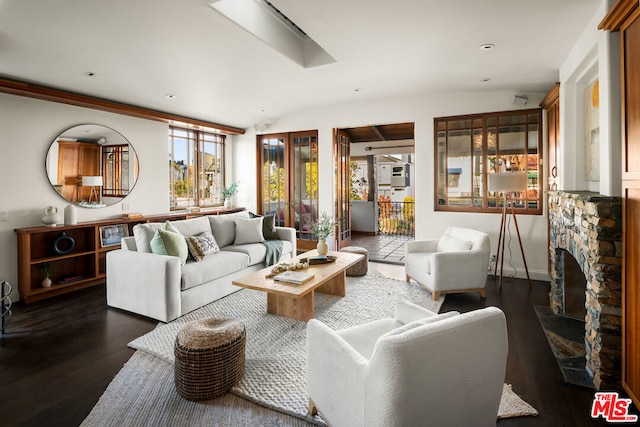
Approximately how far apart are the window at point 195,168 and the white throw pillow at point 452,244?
4.56 meters

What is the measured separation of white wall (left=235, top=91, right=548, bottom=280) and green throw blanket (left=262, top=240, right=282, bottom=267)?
1.64m

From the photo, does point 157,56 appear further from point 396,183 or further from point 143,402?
point 396,183

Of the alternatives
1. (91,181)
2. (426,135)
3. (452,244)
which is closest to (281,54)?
(426,135)

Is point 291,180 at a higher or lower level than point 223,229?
higher

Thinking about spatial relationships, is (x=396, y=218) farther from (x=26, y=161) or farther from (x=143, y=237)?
(x=26, y=161)

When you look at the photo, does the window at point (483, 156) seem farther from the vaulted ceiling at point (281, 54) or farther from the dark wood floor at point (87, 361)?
the dark wood floor at point (87, 361)

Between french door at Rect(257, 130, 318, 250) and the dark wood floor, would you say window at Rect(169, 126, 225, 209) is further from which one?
the dark wood floor

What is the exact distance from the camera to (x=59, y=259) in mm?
4230

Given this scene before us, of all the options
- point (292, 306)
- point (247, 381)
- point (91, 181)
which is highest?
point (91, 181)

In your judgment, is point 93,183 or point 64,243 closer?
point 64,243

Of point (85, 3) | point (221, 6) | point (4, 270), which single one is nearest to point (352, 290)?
point (221, 6)

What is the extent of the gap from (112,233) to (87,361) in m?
2.65

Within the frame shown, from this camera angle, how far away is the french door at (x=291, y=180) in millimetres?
6590

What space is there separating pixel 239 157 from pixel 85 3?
4.84 meters
